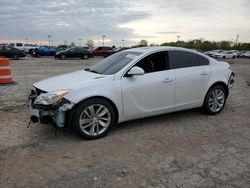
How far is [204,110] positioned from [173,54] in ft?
4.99

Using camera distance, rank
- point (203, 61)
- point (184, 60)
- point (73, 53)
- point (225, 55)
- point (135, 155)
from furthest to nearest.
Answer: point (225, 55) → point (73, 53) → point (203, 61) → point (184, 60) → point (135, 155)

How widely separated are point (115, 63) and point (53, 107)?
1.64m

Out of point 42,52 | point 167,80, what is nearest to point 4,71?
point 167,80

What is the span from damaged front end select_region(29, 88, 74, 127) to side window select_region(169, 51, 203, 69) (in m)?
2.33

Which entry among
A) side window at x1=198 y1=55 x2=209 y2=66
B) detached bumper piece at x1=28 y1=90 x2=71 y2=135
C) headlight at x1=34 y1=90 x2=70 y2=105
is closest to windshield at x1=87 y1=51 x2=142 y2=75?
headlight at x1=34 y1=90 x2=70 y2=105

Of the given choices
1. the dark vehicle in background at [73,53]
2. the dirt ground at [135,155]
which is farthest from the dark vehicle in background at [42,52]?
the dirt ground at [135,155]

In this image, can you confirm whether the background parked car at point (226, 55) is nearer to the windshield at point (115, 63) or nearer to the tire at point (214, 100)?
the tire at point (214, 100)

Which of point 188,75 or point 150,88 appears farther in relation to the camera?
point 188,75

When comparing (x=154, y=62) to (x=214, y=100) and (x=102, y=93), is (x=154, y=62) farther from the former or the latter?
(x=214, y=100)

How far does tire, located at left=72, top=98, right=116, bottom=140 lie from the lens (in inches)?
174

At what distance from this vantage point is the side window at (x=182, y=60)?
5512 millimetres

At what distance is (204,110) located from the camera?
19.9 ft

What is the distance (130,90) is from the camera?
191 inches

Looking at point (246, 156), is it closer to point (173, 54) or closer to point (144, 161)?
point (144, 161)
